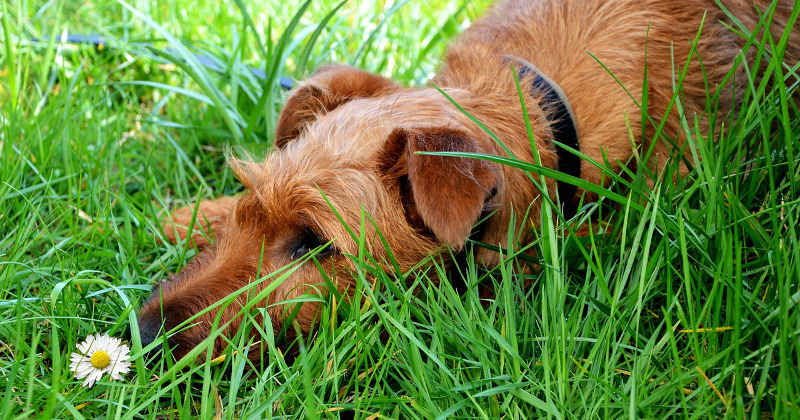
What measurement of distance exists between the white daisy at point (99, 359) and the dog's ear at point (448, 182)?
0.91 metres

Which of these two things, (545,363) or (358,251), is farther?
(358,251)

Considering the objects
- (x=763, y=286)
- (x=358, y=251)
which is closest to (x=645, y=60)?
(x=763, y=286)

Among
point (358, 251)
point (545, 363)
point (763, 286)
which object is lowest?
point (763, 286)

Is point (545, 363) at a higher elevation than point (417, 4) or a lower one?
lower

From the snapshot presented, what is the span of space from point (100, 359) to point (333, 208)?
2.47 feet

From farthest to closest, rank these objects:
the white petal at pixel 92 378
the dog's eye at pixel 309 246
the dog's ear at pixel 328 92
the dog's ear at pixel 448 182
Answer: the dog's ear at pixel 328 92
the dog's eye at pixel 309 246
the dog's ear at pixel 448 182
the white petal at pixel 92 378

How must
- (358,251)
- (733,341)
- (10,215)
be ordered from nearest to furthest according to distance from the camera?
(733,341) → (358,251) → (10,215)

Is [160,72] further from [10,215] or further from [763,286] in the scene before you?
[763,286]

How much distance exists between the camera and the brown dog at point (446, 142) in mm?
2133

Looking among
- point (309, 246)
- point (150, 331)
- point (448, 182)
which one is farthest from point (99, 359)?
point (448, 182)

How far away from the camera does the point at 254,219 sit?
2.33 m

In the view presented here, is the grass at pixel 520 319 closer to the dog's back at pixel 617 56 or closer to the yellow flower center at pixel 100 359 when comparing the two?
the yellow flower center at pixel 100 359

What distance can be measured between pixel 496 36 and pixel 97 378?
1887 mm

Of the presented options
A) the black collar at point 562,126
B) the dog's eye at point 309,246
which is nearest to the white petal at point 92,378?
the dog's eye at point 309,246
